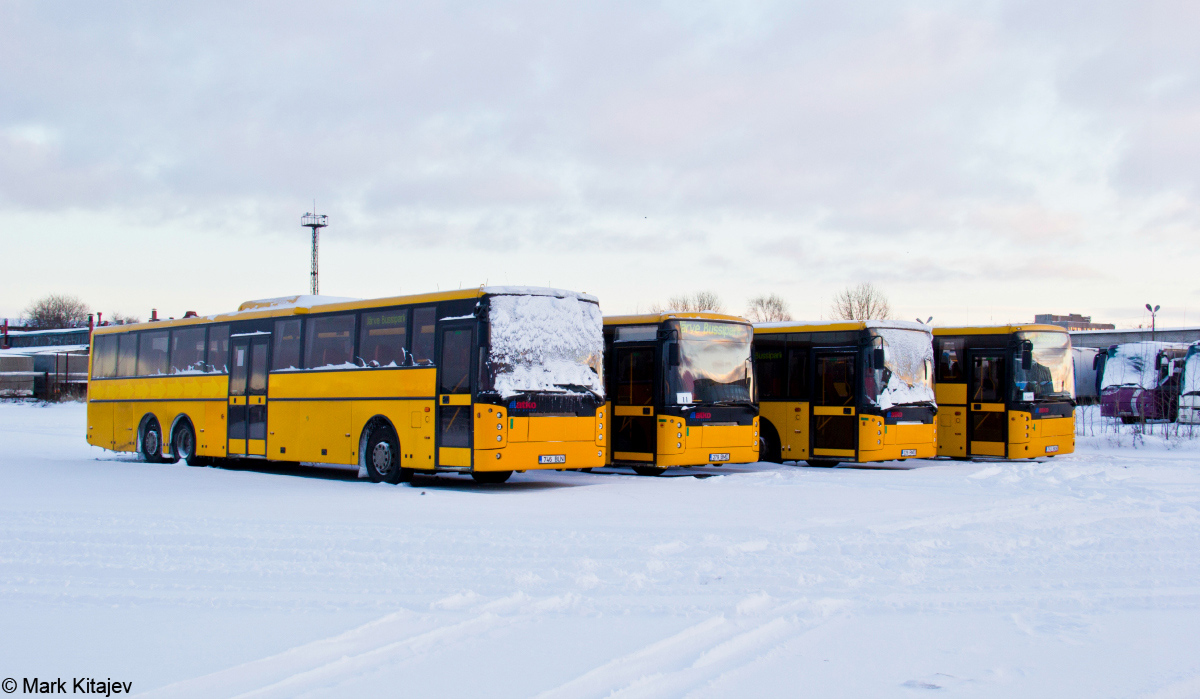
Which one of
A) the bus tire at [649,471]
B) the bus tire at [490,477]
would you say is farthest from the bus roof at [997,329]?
the bus tire at [490,477]

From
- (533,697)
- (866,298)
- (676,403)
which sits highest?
(866,298)

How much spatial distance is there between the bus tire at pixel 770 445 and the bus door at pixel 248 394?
32.6ft

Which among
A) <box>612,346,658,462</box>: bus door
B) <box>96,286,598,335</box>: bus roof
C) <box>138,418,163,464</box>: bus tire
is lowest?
<box>138,418,163,464</box>: bus tire

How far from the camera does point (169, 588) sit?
7770 mm

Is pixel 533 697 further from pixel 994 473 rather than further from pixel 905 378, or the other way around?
pixel 905 378

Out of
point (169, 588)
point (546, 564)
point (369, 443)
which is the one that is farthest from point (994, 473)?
point (169, 588)

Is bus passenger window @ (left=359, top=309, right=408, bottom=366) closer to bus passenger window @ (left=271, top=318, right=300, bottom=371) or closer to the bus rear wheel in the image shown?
bus passenger window @ (left=271, top=318, right=300, bottom=371)

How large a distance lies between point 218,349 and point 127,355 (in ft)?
14.1

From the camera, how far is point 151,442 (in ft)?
75.7

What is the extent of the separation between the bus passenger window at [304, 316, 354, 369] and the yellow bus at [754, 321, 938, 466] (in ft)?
27.9

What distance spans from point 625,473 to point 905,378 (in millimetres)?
5913

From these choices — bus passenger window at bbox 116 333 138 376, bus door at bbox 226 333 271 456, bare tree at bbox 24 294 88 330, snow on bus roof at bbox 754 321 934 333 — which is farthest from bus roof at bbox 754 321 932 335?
bare tree at bbox 24 294 88 330

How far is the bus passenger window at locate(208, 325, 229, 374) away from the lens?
20953 mm

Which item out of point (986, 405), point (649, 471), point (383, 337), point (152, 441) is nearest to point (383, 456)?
point (383, 337)
